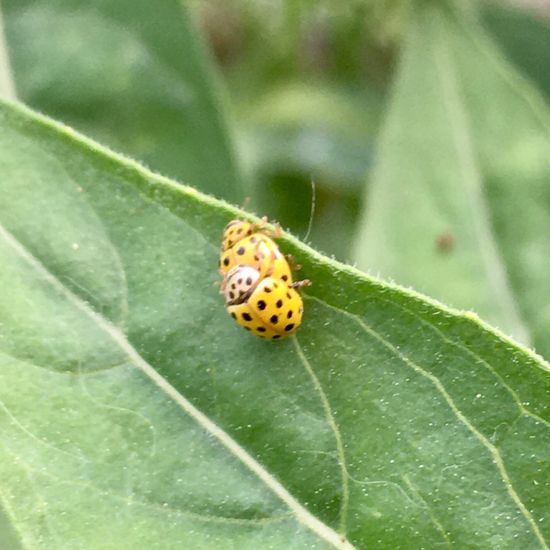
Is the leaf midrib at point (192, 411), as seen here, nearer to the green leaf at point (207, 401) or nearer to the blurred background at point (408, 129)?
the green leaf at point (207, 401)

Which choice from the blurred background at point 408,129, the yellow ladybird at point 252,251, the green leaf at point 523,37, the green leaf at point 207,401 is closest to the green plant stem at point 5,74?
the blurred background at point 408,129

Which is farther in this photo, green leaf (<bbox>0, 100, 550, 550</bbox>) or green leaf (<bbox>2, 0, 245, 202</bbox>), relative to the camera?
green leaf (<bbox>2, 0, 245, 202</bbox>)

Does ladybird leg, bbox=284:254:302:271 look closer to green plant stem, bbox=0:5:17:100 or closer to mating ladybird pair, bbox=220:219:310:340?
mating ladybird pair, bbox=220:219:310:340

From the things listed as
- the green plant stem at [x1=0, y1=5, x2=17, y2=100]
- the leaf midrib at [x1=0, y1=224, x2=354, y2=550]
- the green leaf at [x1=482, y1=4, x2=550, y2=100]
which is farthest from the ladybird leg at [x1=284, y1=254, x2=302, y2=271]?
the green leaf at [x1=482, y1=4, x2=550, y2=100]

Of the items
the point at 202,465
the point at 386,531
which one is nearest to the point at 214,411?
the point at 202,465

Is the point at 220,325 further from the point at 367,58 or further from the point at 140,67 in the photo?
the point at 367,58

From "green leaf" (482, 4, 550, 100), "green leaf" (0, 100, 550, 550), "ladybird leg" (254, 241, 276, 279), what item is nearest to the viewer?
"green leaf" (0, 100, 550, 550)
